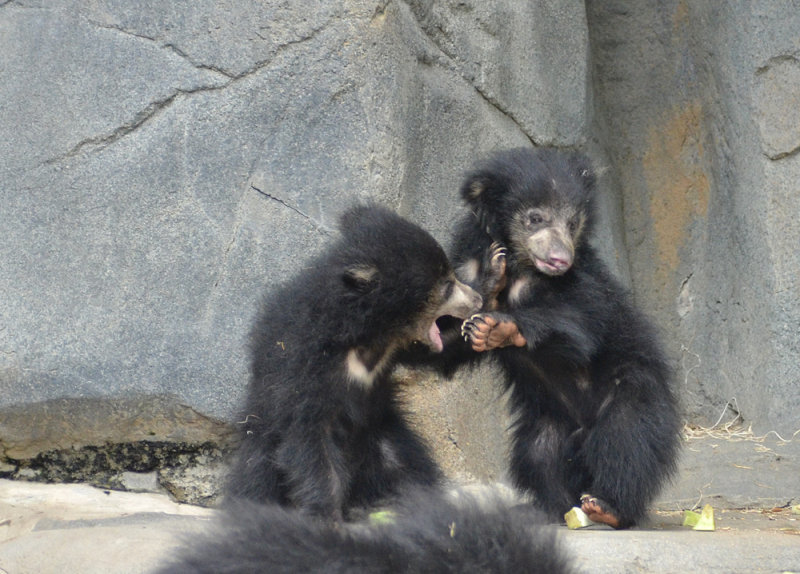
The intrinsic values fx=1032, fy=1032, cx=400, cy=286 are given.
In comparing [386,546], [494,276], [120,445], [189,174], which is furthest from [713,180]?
[386,546]

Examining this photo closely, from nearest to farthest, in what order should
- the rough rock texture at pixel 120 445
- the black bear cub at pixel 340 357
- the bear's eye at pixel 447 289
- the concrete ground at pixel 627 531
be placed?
the concrete ground at pixel 627 531 → the black bear cub at pixel 340 357 → the bear's eye at pixel 447 289 → the rough rock texture at pixel 120 445

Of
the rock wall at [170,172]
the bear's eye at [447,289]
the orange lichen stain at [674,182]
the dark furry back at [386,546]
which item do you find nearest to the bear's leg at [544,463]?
the bear's eye at [447,289]

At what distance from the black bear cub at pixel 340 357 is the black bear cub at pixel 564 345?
364 millimetres

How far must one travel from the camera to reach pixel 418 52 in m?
5.95

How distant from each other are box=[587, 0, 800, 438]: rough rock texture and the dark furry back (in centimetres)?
459

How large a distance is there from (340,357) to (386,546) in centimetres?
137

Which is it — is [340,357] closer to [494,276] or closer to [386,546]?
[494,276]

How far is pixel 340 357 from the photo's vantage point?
14.2 feet

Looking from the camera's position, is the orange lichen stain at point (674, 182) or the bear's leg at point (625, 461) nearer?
the bear's leg at point (625, 461)

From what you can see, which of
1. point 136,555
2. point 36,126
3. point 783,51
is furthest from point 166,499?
point 783,51

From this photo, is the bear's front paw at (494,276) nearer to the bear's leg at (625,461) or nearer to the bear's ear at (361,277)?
the bear's leg at (625,461)

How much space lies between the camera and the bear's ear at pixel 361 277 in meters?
4.32

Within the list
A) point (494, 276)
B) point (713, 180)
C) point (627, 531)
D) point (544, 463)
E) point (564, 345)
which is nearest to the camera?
point (627, 531)

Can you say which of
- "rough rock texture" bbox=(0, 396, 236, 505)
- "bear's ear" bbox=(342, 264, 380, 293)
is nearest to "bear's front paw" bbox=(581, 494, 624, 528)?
"bear's ear" bbox=(342, 264, 380, 293)
